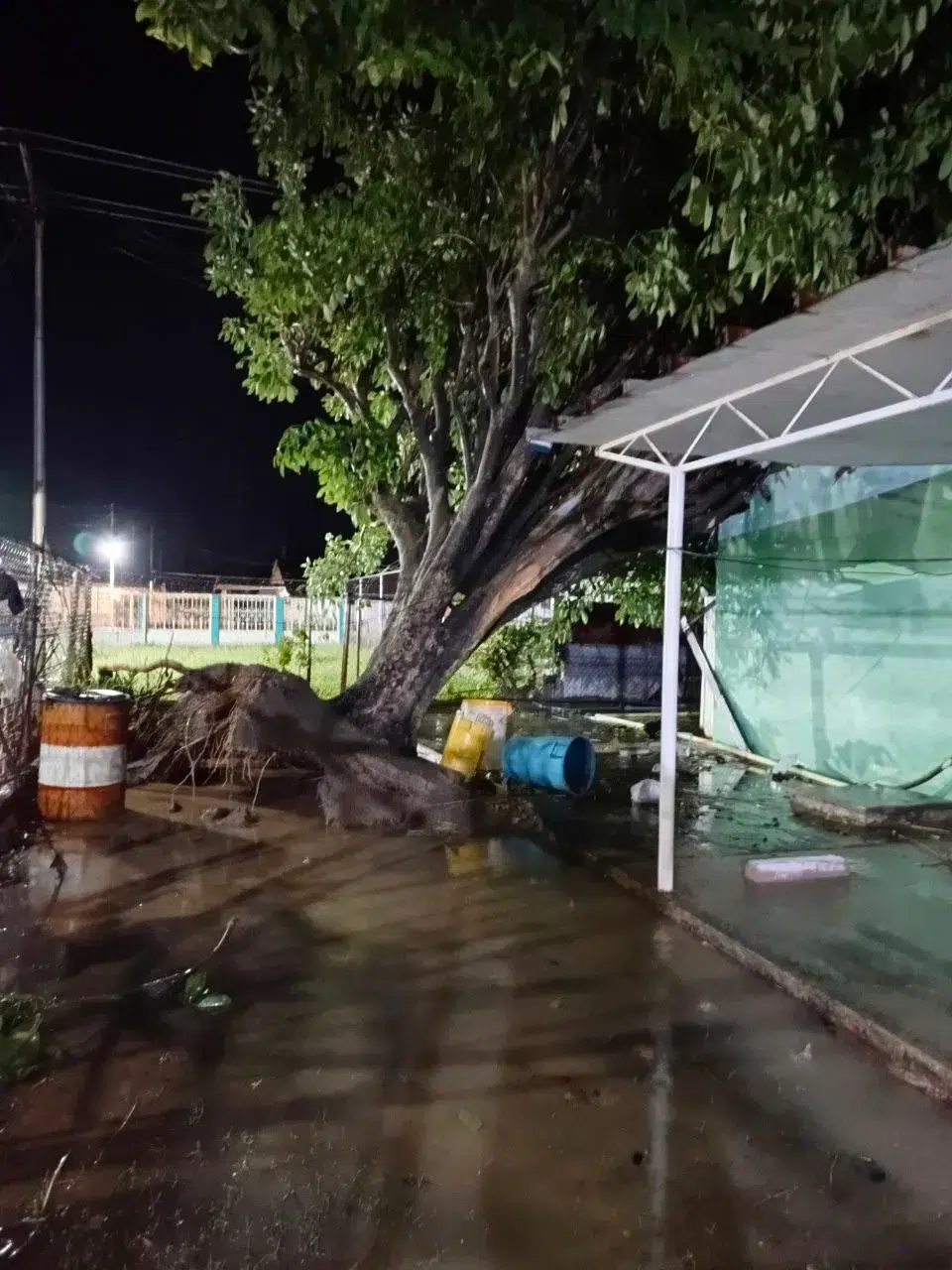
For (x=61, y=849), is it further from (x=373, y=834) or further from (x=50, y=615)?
(x=50, y=615)

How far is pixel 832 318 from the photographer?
418 centimetres

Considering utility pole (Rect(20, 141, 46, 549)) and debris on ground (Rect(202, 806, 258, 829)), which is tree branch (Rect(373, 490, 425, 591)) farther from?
utility pole (Rect(20, 141, 46, 549))

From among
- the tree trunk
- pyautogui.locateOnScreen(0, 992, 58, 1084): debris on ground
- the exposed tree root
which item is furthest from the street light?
pyautogui.locateOnScreen(0, 992, 58, 1084): debris on ground

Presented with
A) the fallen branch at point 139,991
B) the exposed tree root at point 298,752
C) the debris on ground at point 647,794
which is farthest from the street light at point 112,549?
the fallen branch at point 139,991

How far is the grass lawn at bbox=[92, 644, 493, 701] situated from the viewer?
16.7 meters

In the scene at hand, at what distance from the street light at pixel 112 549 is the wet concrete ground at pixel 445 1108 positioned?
28.1 m

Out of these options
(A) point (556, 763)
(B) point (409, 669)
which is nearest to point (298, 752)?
(B) point (409, 669)

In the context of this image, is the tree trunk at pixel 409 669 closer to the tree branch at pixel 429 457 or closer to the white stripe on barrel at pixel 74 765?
the tree branch at pixel 429 457

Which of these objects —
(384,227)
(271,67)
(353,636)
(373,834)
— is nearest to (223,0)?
(271,67)

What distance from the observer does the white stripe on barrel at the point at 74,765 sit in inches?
286

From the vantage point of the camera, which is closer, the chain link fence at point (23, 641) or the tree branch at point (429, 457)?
the chain link fence at point (23, 641)

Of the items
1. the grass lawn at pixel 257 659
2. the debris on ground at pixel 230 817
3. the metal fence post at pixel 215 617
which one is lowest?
the debris on ground at pixel 230 817

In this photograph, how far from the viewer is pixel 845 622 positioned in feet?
31.9

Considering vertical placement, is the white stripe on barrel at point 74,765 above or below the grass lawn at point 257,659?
below
